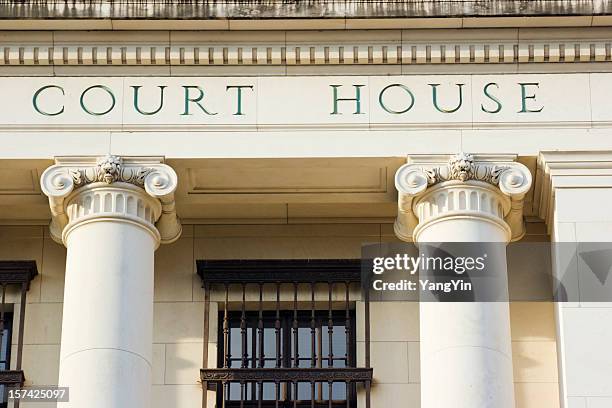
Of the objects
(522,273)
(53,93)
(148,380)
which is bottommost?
(148,380)

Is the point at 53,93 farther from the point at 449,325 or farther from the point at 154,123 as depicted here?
the point at 449,325

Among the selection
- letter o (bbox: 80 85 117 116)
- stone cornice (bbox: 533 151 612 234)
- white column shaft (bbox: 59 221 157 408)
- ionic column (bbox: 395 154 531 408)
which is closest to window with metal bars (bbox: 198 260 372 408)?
ionic column (bbox: 395 154 531 408)

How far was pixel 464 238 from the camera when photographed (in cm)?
2820

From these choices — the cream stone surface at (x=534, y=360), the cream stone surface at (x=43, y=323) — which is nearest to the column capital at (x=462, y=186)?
A: the cream stone surface at (x=534, y=360)

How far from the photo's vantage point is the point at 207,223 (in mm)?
30953

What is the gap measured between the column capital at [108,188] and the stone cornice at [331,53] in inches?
64.8

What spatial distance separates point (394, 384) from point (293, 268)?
94.7 inches

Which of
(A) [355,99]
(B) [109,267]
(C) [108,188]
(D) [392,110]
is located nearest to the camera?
(B) [109,267]

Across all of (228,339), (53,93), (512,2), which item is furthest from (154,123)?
→ (512,2)

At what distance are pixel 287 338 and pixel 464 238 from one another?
3.62 m

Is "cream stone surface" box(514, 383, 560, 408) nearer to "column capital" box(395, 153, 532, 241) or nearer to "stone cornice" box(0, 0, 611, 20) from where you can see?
"column capital" box(395, 153, 532, 241)

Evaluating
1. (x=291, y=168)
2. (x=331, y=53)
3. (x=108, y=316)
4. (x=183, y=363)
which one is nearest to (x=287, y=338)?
(x=183, y=363)

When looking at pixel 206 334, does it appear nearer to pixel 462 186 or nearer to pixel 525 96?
pixel 462 186

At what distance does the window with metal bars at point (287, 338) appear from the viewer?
97.6 ft
